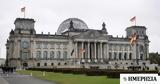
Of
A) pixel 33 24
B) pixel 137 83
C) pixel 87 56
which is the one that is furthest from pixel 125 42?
pixel 137 83

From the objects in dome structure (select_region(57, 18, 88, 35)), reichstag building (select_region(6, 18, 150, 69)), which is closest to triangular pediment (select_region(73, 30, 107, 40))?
reichstag building (select_region(6, 18, 150, 69))

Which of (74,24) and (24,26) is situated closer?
(24,26)

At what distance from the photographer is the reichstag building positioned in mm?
143250

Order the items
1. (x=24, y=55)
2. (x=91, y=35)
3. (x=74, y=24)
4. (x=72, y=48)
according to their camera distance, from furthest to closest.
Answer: (x=74, y=24), (x=91, y=35), (x=72, y=48), (x=24, y=55)

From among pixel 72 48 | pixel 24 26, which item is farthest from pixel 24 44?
pixel 72 48

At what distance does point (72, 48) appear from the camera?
502 ft

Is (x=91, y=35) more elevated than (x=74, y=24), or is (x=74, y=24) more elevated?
(x=74, y=24)

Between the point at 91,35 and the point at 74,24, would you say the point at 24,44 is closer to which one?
the point at 91,35

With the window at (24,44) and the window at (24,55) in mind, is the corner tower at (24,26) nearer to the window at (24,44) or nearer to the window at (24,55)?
the window at (24,44)

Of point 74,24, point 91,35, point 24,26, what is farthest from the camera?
point 74,24

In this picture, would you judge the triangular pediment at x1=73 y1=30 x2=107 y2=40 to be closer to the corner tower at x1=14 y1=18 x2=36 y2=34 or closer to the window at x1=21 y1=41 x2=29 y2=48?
the corner tower at x1=14 y1=18 x2=36 y2=34

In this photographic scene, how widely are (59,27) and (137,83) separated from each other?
163m

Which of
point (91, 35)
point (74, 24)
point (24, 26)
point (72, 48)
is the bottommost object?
point (72, 48)

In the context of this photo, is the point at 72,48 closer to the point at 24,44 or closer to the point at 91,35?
the point at 91,35
